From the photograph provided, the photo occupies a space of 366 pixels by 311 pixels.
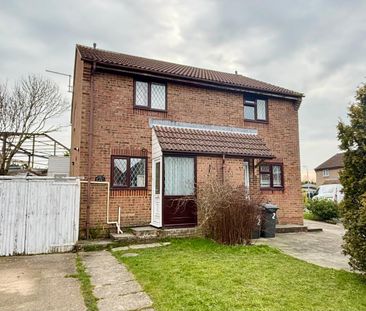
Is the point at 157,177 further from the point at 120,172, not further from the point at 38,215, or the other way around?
the point at 38,215

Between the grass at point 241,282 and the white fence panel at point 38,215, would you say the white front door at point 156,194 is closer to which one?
the grass at point 241,282

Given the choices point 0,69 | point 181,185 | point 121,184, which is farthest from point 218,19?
point 0,69

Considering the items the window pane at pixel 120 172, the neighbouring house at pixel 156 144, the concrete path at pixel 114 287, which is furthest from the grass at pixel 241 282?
the window pane at pixel 120 172

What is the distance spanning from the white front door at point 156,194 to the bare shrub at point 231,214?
6.33 ft

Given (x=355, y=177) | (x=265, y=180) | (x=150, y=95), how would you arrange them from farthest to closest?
(x=265, y=180)
(x=150, y=95)
(x=355, y=177)

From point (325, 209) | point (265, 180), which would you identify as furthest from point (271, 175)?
point (325, 209)

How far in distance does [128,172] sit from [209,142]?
3.39 metres

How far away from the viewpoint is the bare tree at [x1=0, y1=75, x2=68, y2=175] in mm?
17891

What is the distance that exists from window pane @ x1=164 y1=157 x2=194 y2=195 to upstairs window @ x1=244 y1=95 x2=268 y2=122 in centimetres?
447

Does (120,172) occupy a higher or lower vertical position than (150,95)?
lower

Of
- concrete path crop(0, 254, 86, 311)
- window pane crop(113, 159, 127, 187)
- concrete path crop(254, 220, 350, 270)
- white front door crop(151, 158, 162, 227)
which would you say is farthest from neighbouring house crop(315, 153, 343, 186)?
concrete path crop(0, 254, 86, 311)

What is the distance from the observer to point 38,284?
18.4 ft

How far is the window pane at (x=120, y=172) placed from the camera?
418 inches

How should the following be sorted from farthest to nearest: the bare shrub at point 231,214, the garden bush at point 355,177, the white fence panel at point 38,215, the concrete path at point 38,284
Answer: the bare shrub at point 231,214
the white fence panel at point 38,215
the garden bush at point 355,177
the concrete path at point 38,284
